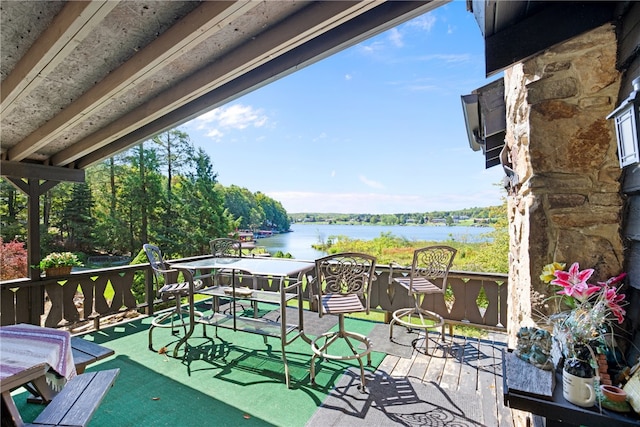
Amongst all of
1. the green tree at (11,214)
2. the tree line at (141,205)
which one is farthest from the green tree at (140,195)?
the green tree at (11,214)

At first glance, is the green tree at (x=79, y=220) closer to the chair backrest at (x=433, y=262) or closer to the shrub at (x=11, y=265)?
the shrub at (x=11, y=265)

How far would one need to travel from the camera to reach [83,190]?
15.4 meters

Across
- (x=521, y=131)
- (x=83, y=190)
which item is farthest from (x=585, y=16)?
(x=83, y=190)

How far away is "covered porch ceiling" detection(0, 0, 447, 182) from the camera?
167 centimetres

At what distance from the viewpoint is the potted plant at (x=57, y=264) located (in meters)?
3.90

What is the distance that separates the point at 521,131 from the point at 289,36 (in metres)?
1.51

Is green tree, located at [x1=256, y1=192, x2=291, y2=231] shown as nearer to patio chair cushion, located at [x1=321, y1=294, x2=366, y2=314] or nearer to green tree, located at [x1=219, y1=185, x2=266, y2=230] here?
green tree, located at [x1=219, y1=185, x2=266, y2=230]

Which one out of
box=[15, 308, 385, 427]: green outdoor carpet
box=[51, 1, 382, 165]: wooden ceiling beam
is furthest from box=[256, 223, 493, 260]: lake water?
box=[51, 1, 382, 165]: wooden ceiling beam

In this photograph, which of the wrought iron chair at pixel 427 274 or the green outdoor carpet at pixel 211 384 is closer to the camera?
the green outdoor carpet at pixel 211 384

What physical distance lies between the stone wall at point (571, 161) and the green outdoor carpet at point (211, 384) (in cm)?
190

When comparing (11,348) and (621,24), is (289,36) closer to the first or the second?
(621,24)

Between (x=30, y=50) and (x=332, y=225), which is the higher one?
(x=30, y=50)

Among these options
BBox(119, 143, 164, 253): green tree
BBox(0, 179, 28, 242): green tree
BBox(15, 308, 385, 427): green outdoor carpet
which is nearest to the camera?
BBox(15, 308, 385, 427): green outdoor carpet

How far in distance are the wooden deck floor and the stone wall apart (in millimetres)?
1087
